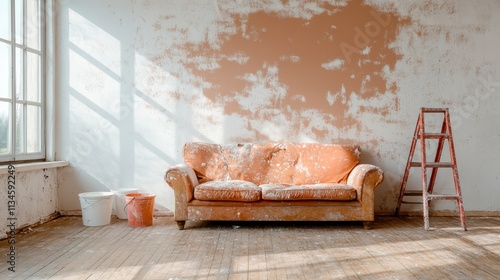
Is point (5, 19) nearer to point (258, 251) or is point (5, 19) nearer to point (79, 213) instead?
point (79, 213)

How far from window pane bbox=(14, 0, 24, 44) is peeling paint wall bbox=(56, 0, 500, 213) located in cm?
61

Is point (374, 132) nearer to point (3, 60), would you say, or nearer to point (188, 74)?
point (188, 74)

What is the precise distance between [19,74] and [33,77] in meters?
0.36

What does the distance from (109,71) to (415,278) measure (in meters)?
4.03

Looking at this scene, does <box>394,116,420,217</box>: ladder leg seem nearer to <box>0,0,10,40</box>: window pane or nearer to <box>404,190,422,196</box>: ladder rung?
<box>404,190,422,196</box>: ladder rung

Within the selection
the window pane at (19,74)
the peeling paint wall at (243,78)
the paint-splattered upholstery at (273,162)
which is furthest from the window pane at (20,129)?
the paint-splattered upholstery at (273,162)

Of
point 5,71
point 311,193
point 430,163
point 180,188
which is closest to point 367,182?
point 311,193

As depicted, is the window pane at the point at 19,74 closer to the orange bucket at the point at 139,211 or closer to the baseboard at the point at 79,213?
the baseboard at the point at 79,213

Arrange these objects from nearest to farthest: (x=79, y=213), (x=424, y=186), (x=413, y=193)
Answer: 1. (x=424, y=186)
2. (x=413, y=193)
3. (x=79, y=213)

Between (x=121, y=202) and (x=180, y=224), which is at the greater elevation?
(x=121, y=202)

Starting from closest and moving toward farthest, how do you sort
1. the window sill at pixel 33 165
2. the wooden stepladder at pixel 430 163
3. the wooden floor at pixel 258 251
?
the wooden floor at pixel 258 251 → the window sill at pixel 33 165 → the wooden stepladder at pixel 430 163

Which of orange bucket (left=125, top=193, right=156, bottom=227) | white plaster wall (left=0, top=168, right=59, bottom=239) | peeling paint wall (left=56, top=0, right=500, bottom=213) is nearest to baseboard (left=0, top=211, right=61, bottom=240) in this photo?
white plaster wall (left=0, top=168, right=59, bottom=239)

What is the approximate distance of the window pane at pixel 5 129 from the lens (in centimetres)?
455

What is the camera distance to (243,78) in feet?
18.5
